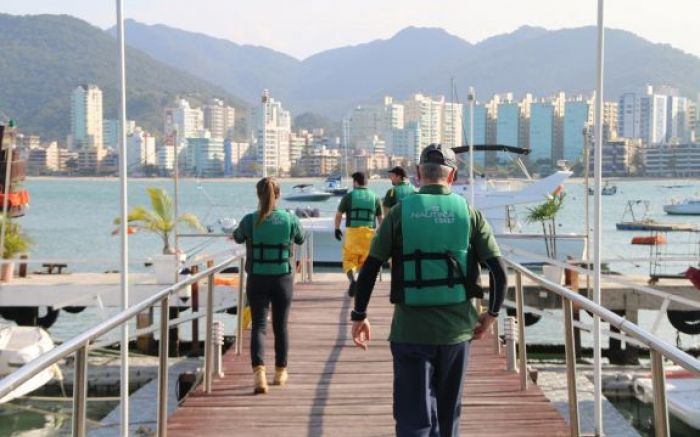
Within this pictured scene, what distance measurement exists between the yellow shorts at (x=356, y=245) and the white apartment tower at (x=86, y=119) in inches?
5301

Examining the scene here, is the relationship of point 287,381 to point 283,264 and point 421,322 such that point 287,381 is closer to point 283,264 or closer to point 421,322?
point 283,264

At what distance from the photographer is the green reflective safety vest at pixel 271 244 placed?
7781 mm

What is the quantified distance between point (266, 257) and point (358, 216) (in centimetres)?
460

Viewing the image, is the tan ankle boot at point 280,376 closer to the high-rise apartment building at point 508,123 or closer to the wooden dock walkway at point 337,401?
the wooden dock walkway at point 337,401

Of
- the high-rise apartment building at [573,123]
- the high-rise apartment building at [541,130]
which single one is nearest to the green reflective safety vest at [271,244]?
the high-rise apartment building at [541,130]

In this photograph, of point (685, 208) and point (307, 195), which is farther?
point (685, 208)

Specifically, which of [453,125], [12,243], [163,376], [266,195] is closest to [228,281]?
[12,243]

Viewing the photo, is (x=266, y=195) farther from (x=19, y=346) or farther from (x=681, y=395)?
(x=19, y=346)

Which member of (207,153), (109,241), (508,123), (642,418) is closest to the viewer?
(642,418)

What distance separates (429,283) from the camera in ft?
16.2

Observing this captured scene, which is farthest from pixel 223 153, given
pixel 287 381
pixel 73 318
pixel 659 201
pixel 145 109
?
pixel 287 381

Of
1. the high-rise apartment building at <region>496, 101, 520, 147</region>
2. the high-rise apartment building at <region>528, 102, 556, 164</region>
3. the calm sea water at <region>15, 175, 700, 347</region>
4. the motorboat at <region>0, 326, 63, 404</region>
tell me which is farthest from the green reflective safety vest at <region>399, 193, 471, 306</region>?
the high-rise apartment building at <region>496, 101, 520, 147</region>

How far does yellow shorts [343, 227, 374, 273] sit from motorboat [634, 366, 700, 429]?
515 centimetres

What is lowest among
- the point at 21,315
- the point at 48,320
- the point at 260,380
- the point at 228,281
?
the point at 48,320
